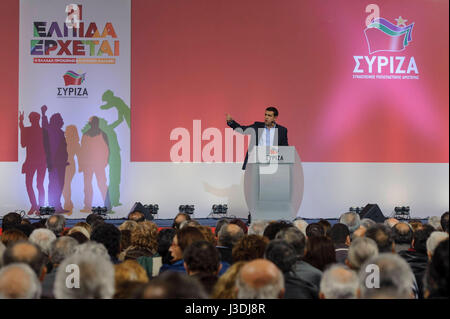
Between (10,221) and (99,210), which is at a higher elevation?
(10,221)

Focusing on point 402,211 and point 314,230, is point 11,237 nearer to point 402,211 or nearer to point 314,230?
point 314,230

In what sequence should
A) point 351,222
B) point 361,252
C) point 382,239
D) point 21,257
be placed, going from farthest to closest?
1. point 351,222
2. point 382,239
3. point 361,252
4. point 21,257

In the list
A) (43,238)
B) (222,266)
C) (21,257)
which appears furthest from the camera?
(43,238)

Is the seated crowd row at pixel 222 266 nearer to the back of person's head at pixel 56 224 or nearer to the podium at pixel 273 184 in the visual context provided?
the back of person's head at pixel 56 224

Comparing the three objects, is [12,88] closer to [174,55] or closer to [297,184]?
[174,55]

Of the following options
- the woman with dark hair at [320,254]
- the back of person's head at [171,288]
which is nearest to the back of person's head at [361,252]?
the woman with dark hair at [320,254]

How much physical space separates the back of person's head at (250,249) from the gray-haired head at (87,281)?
1.05 metres

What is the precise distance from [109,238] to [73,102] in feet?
19.3

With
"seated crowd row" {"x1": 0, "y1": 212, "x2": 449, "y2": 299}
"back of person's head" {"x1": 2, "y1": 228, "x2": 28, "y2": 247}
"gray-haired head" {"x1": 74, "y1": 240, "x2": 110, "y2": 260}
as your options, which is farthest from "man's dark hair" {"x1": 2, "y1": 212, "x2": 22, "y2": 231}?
"gray-haired head" {"x1": 74, "y1": 240, "x2": 110, "y2": 260}

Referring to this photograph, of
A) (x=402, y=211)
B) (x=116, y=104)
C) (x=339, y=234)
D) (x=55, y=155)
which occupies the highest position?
(x=116, y=104)

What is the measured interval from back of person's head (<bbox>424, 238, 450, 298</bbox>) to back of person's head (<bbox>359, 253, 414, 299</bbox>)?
9 centimetres

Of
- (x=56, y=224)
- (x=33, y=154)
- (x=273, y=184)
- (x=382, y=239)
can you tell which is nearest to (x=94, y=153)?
(x=33, y=154)

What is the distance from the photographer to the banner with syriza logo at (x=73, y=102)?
28.5 feet

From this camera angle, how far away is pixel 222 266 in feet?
10.4
